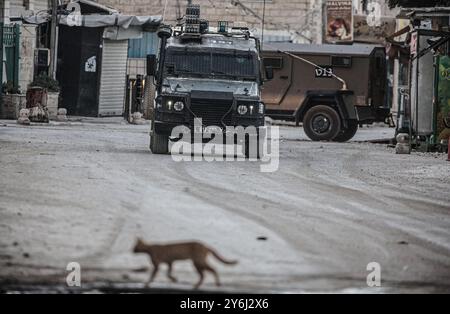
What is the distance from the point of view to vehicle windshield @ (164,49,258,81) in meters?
21.2

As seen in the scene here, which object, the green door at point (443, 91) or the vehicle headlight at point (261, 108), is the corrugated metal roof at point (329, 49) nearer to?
the green door at point (443, 91)

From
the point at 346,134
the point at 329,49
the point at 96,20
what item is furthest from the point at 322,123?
the point at 96,20

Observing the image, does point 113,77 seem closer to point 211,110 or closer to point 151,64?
point 151,64

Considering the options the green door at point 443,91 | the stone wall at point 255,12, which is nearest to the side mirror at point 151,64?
the green door at point 443,91

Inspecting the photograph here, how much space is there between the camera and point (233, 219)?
11.5 m

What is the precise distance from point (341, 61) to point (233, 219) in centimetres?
2008

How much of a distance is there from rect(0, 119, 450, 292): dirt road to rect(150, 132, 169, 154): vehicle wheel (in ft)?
1.87

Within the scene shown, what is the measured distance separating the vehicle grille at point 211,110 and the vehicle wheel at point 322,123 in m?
10.5

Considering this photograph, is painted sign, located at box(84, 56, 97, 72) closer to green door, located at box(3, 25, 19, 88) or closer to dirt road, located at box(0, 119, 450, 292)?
green door, located at box(3, 25, 19, 88)

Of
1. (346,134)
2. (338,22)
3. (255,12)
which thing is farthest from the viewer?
(338,22)

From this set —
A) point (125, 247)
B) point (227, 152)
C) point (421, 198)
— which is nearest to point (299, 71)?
point (227, 152)

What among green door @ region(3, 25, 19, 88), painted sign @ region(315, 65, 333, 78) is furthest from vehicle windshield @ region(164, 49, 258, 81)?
green door @ region(3, 25, 19, 88)

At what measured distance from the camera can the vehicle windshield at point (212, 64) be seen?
21.2m

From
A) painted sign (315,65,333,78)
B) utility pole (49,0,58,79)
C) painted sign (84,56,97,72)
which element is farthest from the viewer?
painted sign (84,56,97,72)
